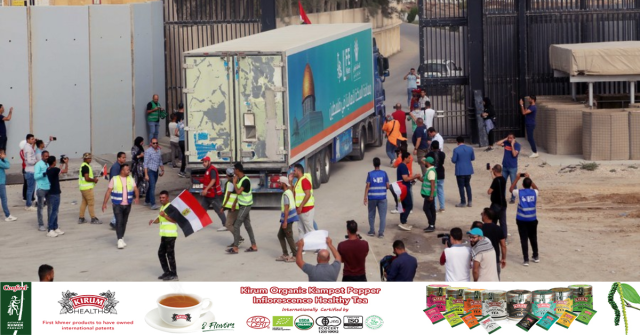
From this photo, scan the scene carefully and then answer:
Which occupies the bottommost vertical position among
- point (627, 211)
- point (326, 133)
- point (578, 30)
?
point (627, 211)

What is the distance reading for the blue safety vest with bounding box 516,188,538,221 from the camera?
669 inches

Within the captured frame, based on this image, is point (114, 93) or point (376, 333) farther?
point (114, 93)

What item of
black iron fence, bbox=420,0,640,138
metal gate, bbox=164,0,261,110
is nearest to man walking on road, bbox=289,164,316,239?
black iron fence, bbox=420,0,640,138

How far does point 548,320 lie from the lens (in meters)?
10.9

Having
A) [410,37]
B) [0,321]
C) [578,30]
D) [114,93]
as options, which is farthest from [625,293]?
[410,37]

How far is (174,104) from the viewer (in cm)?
3081

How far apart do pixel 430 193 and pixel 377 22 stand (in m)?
42.3

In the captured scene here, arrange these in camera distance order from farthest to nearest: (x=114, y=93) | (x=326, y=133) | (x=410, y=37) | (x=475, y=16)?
(x=410, y=37) < (x=475, y=16) < (x=114, y=93) < (x=326, y=133)

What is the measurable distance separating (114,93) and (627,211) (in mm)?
13004

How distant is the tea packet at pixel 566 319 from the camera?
35.6 ft

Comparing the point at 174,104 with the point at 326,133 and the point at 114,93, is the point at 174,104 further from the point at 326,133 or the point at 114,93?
the point at 326,133

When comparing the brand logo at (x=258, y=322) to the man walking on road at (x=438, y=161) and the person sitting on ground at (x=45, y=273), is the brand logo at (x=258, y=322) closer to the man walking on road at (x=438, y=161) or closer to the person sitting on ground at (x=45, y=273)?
the person sitting on ground at (x=45, y=273)

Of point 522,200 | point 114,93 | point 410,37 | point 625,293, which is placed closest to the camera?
point 625,293

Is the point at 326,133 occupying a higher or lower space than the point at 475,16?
lower
